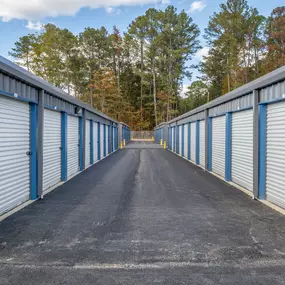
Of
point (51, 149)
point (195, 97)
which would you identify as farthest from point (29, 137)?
point (195, 97)

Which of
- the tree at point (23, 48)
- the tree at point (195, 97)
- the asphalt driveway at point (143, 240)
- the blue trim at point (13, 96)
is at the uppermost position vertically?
the tree at point (23, 48)

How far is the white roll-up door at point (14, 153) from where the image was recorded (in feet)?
17.2

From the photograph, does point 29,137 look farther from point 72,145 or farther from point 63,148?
point 72,145

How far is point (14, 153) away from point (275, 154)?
18.3 ft

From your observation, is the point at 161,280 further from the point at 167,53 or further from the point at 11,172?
the point at 167,53

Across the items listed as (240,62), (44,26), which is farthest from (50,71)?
(240,62)

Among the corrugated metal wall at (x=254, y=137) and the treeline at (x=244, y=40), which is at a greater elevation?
the treeline at (x=244, y=40)

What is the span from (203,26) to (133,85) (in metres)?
20.0

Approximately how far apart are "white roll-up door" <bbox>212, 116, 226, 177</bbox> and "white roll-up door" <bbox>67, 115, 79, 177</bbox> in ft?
18.1

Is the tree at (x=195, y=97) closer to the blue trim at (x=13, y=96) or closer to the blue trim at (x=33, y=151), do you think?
the blue trim at (x=33, y=151)

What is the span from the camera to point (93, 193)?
Answer: 7250mm

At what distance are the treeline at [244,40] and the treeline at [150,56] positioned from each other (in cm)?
12

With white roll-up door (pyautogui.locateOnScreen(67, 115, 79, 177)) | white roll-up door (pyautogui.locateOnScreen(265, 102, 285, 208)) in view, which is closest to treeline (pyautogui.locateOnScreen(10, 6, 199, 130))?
white roll-up door (pyautogui.locateOnScreen(67, 115, 79, 177))

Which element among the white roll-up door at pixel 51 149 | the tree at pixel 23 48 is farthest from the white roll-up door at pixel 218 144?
the tree at pixel 23 48
